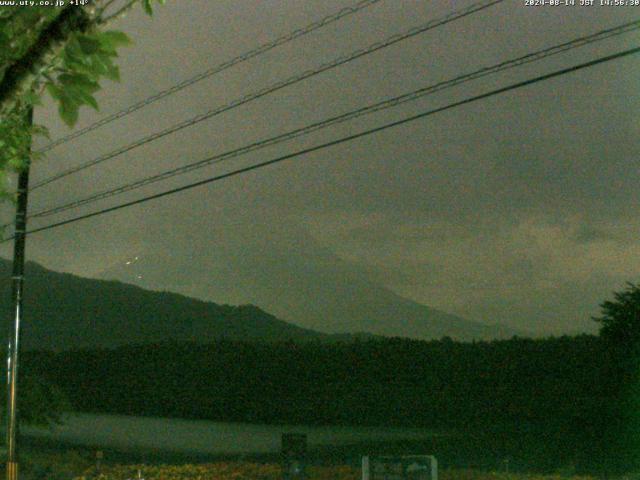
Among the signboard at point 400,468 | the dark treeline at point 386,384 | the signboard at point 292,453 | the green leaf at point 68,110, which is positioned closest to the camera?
the green leaf at point 68,110

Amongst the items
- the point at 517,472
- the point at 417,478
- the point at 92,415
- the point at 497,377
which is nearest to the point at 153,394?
the point at 92,415

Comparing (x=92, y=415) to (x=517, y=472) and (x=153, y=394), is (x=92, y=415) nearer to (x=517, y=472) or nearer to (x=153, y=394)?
(x=153, y=394)

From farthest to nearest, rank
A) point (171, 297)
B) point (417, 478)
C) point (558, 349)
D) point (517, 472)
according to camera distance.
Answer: point (171, 297)
point (558, 349)
point (517, 472)
point (417, 478)

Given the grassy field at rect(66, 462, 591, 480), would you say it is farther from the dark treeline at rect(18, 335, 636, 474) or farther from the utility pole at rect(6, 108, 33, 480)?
the dark treeline at rect(18, 335, 636, 474)

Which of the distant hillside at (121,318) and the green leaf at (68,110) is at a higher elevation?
the distant hillside at (121,318)

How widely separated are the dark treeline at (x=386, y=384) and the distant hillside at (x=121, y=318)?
36685 mm

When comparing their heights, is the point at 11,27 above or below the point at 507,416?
above

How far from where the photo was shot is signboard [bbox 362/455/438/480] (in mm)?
12797

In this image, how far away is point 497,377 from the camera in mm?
29766

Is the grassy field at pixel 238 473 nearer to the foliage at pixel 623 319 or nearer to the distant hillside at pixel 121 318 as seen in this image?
the foliage at pixel 623 319

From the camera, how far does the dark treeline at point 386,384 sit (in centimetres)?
2278

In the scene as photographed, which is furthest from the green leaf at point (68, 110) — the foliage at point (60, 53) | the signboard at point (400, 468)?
the signboard at point (400, 468)

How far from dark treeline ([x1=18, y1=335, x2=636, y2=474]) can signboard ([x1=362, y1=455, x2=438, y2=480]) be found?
8946 millimetres

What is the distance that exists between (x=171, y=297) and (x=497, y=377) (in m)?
70.2
